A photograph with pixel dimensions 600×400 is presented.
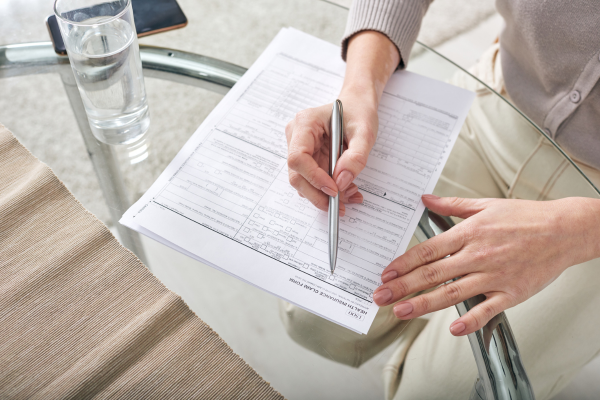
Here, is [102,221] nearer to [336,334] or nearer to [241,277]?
[241,277]

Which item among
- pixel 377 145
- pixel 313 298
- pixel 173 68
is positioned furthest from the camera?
pixel 173 68

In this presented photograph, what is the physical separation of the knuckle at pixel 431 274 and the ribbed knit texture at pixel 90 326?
0.20m

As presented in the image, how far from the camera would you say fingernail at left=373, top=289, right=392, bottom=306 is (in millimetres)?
454

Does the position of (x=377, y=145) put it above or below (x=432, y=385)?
above

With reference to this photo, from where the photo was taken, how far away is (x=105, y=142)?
594 mm

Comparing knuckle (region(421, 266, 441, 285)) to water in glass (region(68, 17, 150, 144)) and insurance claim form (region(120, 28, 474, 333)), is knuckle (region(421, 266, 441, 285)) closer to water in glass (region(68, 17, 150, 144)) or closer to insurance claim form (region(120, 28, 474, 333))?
A: insurance claim form (region(120, 28, 474, 333))

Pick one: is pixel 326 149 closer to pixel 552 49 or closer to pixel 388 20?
pixel 388 20

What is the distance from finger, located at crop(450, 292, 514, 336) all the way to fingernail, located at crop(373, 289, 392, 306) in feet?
0.26

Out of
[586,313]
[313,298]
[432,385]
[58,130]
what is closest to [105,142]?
[58,130]

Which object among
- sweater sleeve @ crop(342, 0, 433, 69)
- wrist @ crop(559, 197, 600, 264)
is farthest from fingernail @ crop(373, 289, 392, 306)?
sweater sleeve @ crop(342, 0, 433, 69)

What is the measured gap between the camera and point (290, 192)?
535mm

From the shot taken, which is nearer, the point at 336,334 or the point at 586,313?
the point at 336,334

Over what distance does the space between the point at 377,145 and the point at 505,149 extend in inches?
10.3

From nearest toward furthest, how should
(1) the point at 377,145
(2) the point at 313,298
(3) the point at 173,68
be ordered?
(2) the point at 313,298 → (1) the point at 377,145 → (3) the point at 173,68
